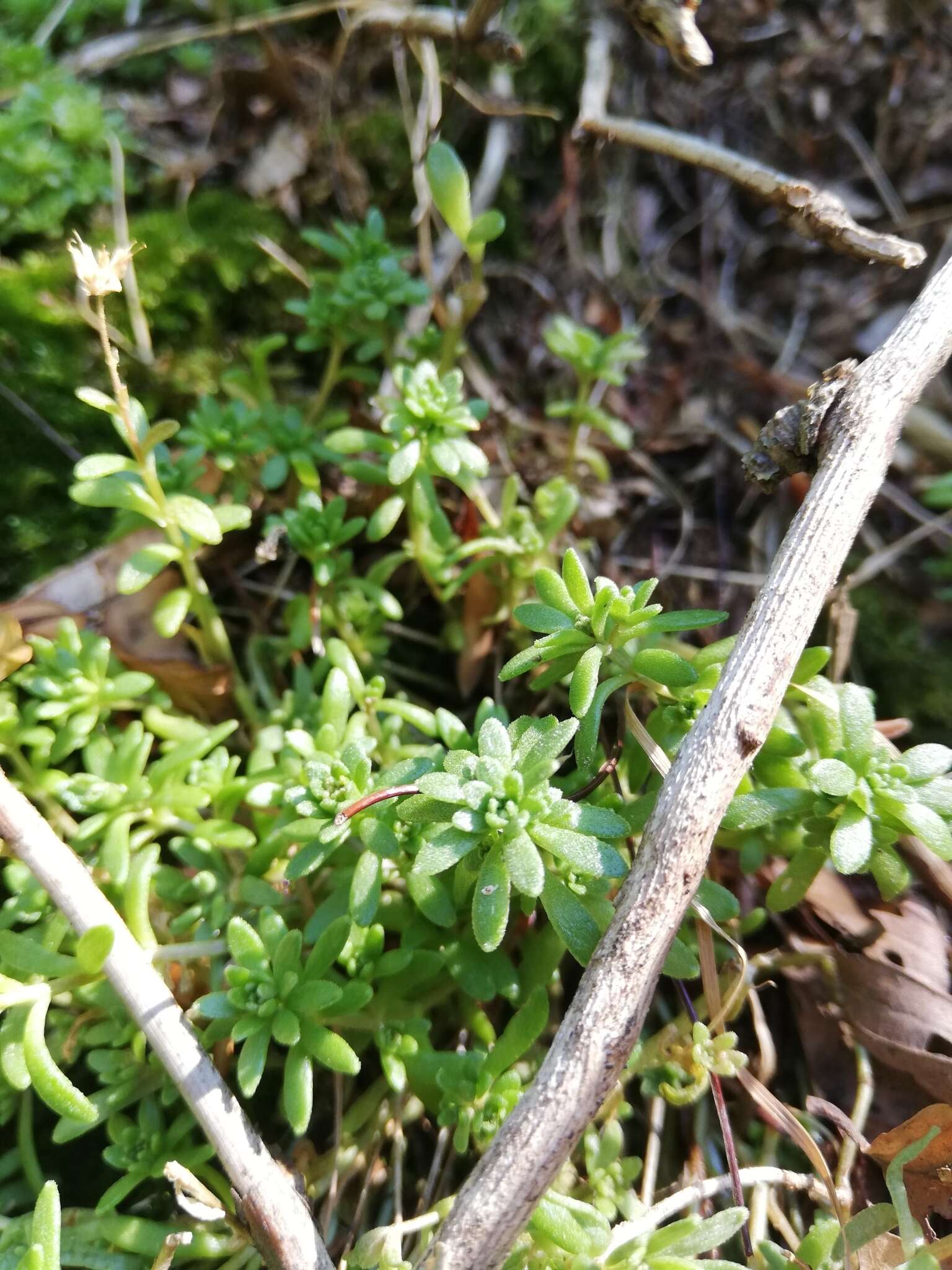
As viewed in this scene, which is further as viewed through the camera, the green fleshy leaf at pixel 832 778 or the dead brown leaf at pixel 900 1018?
the dead brown leaf at pixel 900 1018

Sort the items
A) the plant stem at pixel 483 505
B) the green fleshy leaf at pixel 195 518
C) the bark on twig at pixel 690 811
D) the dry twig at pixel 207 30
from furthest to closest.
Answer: the dry twig at pixel 207 30 → the plant stem at pixel 483 505 → the green fleshy leaf at pixel 195 518 → the bark on twig at pixel 690 811

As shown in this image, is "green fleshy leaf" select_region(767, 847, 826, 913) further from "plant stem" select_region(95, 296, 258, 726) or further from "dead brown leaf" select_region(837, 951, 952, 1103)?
"plant stem" select_region(95, 296, 258, 726)

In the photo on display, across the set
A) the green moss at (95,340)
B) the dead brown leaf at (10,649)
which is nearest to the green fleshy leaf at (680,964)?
the dead brown leaf at (10,649)

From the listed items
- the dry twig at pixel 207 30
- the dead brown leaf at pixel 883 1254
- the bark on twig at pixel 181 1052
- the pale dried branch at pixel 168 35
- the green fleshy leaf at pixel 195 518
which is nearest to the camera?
the bark on twig at pixel 181 1052

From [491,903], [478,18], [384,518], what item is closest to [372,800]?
[491,903]

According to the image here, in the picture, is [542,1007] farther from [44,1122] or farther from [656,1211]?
[44,1122]

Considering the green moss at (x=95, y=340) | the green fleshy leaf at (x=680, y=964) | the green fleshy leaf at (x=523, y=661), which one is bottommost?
the green fleshy leaf at (x=680, y=964)

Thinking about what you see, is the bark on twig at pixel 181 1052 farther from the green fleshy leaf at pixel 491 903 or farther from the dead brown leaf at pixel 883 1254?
the dead brown leaf at pixel 883 1254

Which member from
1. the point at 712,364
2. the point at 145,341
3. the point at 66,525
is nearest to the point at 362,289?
the point at 145,341
